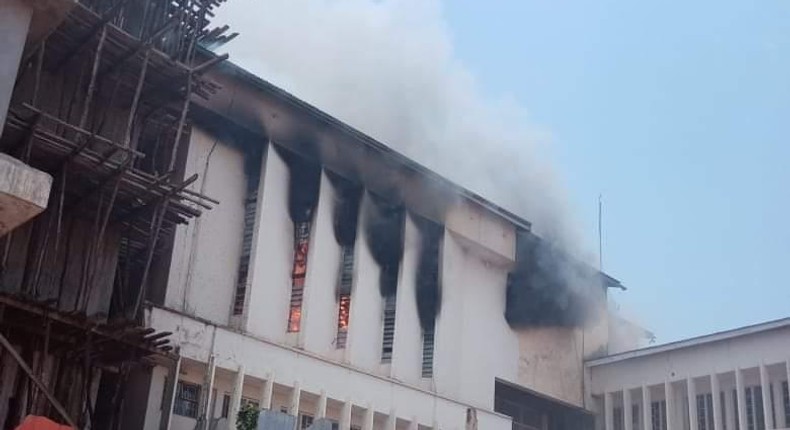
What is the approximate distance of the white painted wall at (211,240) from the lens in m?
19.2

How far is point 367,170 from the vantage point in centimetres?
2331

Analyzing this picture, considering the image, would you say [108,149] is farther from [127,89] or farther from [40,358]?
[40,358]

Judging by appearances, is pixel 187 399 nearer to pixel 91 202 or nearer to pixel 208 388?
pixel 208 388

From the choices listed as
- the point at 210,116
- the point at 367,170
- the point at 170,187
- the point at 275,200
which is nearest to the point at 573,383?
the point at 367,170

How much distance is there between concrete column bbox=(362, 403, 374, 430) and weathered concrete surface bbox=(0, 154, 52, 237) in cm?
1275

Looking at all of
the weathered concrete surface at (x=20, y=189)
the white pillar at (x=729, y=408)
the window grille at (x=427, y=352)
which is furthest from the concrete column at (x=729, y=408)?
the weathered concrete surface at (x=20, y=189)

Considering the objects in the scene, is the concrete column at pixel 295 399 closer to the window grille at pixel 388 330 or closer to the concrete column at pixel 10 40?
the window grille at pixel 388 330

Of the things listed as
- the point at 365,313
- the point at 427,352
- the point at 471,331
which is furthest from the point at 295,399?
the point at 471,331

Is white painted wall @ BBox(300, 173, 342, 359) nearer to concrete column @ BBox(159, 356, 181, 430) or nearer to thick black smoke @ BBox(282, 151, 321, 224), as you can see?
thick black smoke @ BBox(282, 151, 321, 224)

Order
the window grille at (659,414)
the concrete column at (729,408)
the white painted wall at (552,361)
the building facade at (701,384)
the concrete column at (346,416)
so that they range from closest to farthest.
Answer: the concrete column at (346,416)
the building facade at (701,384)
the concrete column at (729,408)
the white painted wall at (552,361)
the window grille at (659,414)

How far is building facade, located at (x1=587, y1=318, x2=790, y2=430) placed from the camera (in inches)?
985

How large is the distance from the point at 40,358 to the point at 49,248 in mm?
1909

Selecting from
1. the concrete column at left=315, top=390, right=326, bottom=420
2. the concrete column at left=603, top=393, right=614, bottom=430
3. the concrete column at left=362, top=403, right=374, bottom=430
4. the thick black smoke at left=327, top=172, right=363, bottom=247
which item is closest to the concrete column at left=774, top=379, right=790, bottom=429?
the concrete column at left=603, top=393, right=614, bottom=430

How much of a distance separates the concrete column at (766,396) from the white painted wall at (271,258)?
40.7 feet
